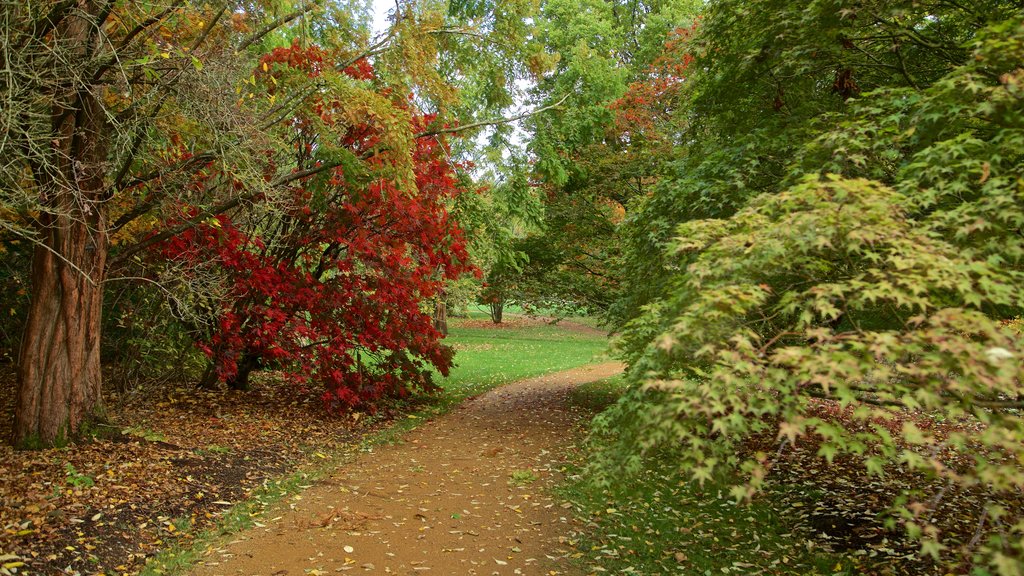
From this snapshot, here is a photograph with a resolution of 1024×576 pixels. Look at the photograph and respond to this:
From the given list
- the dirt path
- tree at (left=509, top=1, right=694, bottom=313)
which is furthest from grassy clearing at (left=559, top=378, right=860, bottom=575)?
tree at (left=509, top=1, right=694, bottom=313)

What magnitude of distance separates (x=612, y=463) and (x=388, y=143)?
462 centimetres

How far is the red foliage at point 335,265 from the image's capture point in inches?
328

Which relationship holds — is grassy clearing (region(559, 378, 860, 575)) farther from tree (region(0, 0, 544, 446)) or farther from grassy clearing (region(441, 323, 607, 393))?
tree (region(0, 0, 544, 446))

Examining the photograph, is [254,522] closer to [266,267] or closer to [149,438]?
[149,438]

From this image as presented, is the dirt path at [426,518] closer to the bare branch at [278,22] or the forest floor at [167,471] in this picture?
the forest floor at [167,471]

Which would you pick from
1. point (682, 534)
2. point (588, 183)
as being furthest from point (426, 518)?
point (588, 183)

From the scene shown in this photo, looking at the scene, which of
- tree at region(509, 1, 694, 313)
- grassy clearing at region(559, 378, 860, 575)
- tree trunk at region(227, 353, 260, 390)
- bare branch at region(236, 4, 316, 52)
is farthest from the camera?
tree at region(509, 1, 694, 313)

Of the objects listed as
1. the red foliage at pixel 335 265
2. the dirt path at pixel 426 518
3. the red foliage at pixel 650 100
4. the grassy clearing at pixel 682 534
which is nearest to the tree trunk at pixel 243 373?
the red foliage at pixel 335 265

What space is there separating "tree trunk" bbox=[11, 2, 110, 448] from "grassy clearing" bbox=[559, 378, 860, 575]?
4.96m

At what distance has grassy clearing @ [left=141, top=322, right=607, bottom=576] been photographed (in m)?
4.95

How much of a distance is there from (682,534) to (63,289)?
617 cm

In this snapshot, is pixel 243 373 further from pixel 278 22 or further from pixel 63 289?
pixel 278 22

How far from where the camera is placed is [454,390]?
530 inches

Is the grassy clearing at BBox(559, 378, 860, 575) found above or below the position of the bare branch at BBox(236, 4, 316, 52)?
below
